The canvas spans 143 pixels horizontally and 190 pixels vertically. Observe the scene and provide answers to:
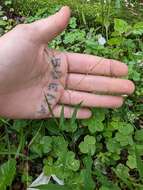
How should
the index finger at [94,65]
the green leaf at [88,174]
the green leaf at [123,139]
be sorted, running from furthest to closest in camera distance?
the index finger at [94,65], the green leaf at [123,139], the green leaf at [88,174]

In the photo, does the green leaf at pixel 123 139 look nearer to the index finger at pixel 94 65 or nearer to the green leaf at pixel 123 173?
the green leaf at pixel 123 173

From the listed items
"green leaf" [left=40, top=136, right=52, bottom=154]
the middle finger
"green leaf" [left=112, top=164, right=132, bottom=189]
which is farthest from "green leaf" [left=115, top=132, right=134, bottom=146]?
"green leaf" [left=40, top=136, right=52, bottom=154]

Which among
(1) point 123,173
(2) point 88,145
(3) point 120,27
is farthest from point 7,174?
(3) point 120,27

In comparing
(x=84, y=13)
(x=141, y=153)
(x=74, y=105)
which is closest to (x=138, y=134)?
(x=141, y=153)

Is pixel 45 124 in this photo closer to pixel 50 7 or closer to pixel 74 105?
pixel 74 105

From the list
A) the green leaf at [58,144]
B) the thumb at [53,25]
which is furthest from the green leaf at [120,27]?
the green leaf at [58,144]

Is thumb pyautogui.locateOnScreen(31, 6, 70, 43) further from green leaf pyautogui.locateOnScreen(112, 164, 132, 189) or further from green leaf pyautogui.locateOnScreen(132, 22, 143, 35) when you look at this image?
green leaf pyautogui.locateOnScreen(112, 164, 132, 189)

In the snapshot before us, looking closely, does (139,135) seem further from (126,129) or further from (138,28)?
(138,28)
